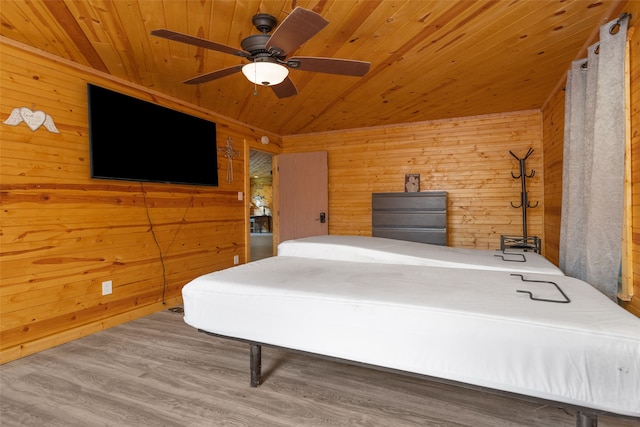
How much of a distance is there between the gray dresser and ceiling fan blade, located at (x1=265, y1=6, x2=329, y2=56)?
2945 millimetres

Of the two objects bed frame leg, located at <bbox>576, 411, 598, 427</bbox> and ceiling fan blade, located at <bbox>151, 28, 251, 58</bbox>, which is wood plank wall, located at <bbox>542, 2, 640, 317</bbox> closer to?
bed frame leg, located at <bbox>576, 411, 598, 427</bbox>

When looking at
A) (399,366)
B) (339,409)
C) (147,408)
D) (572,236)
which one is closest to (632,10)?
(572,236)

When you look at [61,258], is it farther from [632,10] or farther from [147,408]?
[632,10]

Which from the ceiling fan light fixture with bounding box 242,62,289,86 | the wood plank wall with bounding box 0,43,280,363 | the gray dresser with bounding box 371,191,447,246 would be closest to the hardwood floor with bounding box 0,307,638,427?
the wood plank wall with bounding box 0,43,280,363

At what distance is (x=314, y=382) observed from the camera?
6.19ft

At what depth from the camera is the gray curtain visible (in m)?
1.90

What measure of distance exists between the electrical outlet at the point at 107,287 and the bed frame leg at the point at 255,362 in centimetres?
183

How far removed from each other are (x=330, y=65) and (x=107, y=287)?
2682 mm

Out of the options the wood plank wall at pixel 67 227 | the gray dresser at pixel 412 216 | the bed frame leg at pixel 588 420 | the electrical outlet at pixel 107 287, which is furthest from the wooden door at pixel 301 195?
the bed frame leg at pixel 588 420

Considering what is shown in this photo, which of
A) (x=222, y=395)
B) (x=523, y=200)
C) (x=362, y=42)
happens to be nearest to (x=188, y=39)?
(x=362, y=42)

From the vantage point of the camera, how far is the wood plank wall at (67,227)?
2254 mm

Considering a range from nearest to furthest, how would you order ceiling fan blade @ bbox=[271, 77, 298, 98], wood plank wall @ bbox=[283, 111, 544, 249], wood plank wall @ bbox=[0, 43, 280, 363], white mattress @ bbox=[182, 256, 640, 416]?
white mattress @ bbox=[182, 256, 640, 416] → wood plank wall @ bbox=[0, 43, 280, 363] → ceiling fan blade @ bbox=[271, 77, 298, 98] → wood plank wall @ bbox=[283, 111, 544, 249]

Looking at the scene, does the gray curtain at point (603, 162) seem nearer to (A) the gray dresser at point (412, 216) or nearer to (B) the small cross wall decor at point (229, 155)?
(A) the gray dresser at point (412, 216)

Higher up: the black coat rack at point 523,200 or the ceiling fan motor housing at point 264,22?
the ceiling fan motor housing at point 264,22
